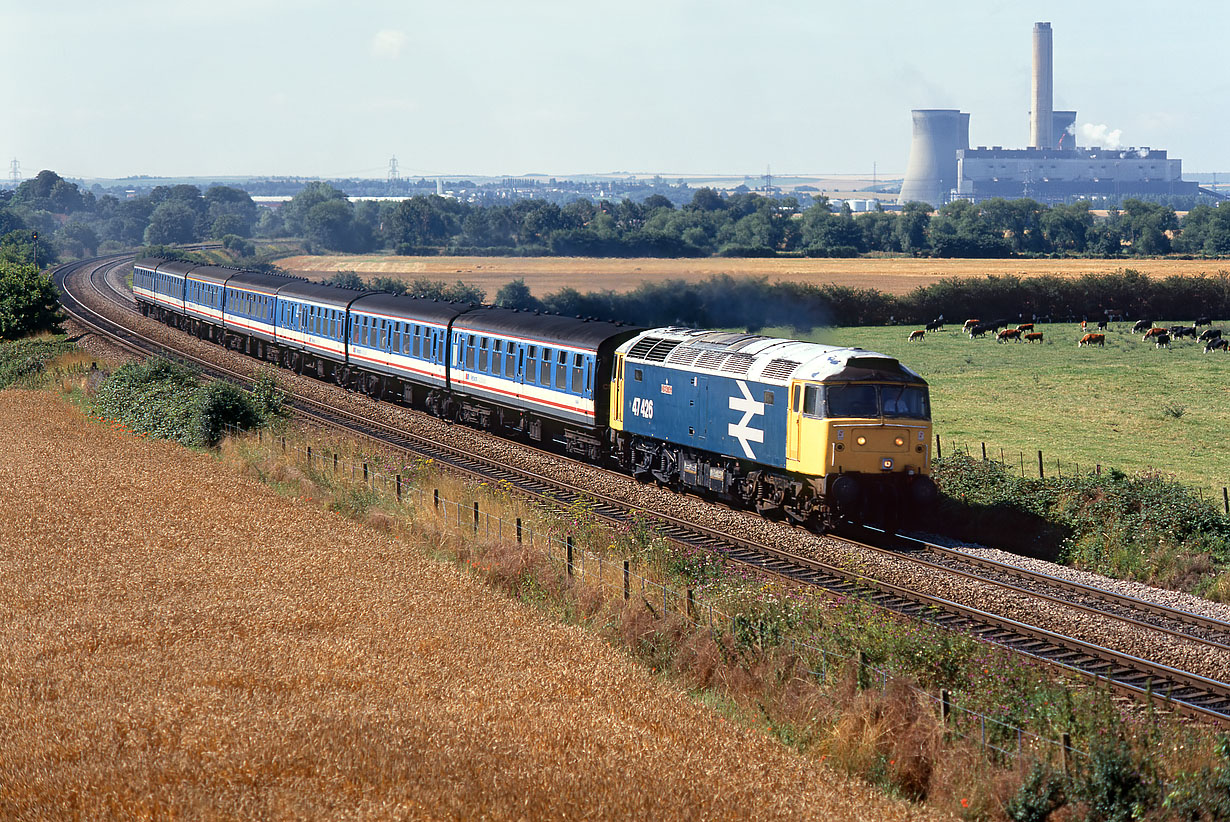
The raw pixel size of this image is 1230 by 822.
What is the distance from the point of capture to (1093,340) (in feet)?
246

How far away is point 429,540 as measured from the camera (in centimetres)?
2258

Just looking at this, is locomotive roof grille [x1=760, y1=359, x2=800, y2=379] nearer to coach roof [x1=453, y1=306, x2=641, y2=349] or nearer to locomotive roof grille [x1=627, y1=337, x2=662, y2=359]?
locomotive roof grille [x1=627, y1=337, x2=662, y2=359]

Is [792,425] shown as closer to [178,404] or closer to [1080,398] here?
[178,404]

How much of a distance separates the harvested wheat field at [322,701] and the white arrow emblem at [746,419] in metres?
7.87

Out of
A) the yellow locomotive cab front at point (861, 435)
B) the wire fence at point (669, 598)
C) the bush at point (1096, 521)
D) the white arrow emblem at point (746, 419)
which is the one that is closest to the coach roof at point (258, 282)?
the wire fence at point (669, 598)

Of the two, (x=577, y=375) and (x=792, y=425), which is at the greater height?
(x=577, y=375)

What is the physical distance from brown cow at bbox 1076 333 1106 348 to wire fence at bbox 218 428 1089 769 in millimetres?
56163

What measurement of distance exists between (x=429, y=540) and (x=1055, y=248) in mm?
147464

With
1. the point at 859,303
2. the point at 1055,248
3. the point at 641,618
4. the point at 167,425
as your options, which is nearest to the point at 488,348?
the point at 167,425

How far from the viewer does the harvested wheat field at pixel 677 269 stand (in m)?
106

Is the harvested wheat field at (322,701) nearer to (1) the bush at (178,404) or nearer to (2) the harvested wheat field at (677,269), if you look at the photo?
(1) the bush at (178,404)

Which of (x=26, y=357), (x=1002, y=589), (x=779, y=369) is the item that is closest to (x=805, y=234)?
(x=26, y=357)

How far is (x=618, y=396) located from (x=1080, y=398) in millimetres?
27930

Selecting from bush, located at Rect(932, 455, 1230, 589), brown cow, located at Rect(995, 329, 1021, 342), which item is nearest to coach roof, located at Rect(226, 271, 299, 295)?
bush, located at Rect(932, 455, 1230, 589)
